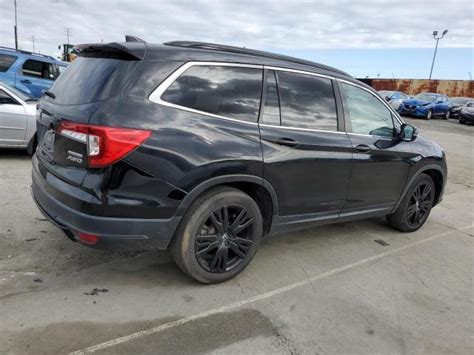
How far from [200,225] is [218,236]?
24 centimetres

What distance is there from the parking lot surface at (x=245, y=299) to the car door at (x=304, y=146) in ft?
2.13

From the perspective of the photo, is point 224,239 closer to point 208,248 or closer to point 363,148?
point 208,248

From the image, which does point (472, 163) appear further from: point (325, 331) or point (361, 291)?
point (325, 331)

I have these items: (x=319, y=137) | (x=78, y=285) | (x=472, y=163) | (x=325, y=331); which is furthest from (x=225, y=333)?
(x=472, y=163)

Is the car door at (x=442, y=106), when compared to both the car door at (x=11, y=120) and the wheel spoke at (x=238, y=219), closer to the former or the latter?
the car door at (x=11, y=120)

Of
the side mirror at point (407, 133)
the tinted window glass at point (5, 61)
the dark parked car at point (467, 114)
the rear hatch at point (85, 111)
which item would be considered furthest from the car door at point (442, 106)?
the rear hatch at point (85, 111)

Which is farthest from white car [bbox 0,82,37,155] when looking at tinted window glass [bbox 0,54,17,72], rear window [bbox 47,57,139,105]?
tinted window glass [bbox 0,54,17,72]

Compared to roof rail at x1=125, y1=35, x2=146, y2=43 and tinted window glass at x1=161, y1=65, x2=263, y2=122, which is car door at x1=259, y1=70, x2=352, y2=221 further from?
roof rail at x1=125, y1=35, x2=146, y2=43

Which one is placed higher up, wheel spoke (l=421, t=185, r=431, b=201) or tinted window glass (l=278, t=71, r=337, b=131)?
tinted window glass (l=278, t=71, r=337, b=131)

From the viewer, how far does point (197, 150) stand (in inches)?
127

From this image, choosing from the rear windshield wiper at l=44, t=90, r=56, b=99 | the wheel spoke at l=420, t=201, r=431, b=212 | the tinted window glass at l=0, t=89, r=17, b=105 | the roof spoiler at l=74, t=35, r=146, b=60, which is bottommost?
the wheel spoke at l=420, t=201, r=431, b=212

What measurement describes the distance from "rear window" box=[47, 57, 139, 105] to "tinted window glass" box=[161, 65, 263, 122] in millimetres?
334

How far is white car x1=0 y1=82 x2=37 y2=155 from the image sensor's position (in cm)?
733

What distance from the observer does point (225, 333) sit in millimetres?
3041
